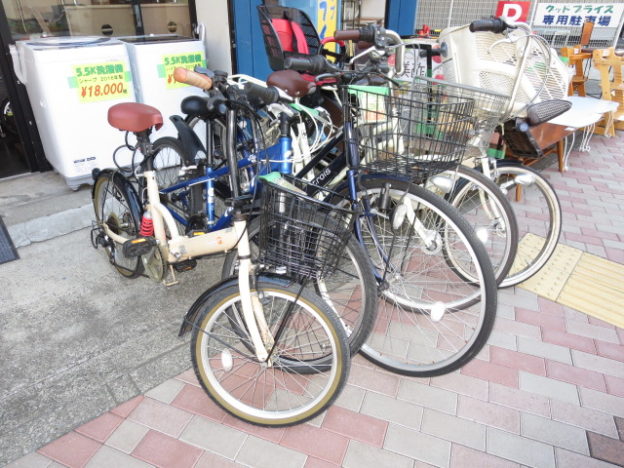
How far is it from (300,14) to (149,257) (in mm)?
2618

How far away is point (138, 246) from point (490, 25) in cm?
233

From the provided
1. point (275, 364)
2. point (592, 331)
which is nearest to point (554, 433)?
point (592, 331)

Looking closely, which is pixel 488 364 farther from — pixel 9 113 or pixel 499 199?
pixel 9 113

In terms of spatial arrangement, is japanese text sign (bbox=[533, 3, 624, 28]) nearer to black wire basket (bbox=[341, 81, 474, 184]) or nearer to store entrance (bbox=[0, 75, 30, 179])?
black wire basket (bbox=[341, 81, 474, 184])

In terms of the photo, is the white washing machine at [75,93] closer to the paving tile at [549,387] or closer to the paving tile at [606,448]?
the paving tile at [549,387]

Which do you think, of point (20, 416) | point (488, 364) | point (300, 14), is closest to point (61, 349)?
point (20, 416)

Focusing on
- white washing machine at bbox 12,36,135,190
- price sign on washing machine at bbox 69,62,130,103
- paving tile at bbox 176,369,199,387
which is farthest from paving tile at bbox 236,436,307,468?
price sign on washing machine at bbox 69,62,130,103

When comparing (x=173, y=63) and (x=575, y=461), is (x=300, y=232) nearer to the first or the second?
(x=575, y=461)

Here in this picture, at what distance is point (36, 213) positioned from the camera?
3658 mm

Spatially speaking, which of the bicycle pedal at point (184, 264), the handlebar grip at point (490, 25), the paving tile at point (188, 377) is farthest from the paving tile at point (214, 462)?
the handlebar grip at point (490, 25)

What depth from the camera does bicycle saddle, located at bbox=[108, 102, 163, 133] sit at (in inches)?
99.8

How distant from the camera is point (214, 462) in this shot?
78.4 inches

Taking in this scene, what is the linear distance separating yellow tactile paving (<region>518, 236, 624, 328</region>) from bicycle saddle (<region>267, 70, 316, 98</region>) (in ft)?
7.02

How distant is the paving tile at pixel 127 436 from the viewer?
205 cm
